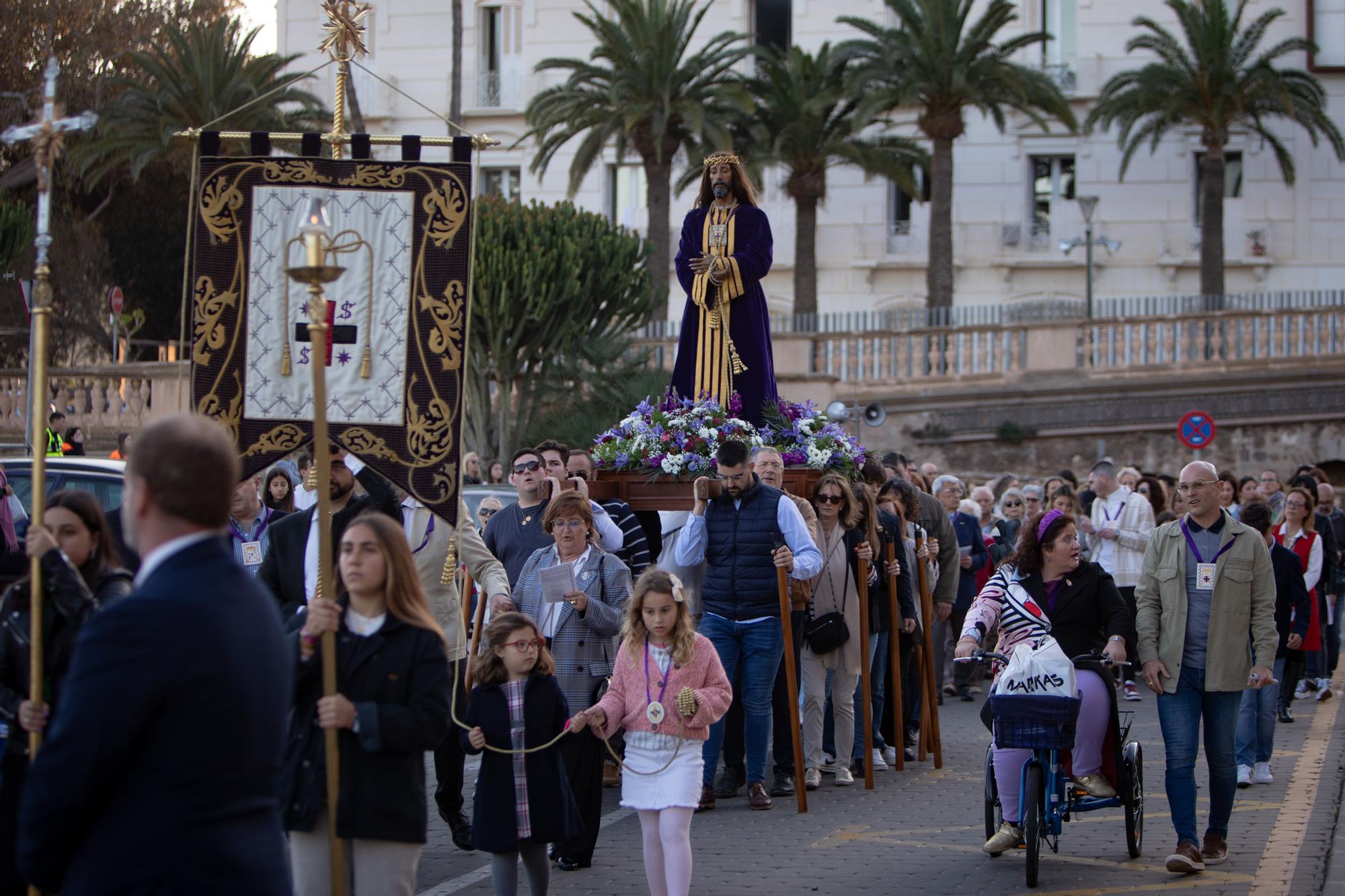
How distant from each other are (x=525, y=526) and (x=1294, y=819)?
15.3 feet

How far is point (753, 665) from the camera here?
33.4ft

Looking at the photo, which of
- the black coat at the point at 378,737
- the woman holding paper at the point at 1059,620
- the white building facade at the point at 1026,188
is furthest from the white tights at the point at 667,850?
the white building facade at the point at 1026,188

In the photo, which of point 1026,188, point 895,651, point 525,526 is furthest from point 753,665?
point 1026,188

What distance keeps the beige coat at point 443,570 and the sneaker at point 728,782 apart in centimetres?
241

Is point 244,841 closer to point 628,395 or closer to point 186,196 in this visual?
point 628,395

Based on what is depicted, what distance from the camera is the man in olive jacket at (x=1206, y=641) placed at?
8.41 m

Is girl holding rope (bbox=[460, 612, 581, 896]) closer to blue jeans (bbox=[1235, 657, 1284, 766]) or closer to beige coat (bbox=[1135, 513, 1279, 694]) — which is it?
beige coat (bbox=[1135, 513, 1279, 694])

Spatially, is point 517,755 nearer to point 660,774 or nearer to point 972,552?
point 660,774

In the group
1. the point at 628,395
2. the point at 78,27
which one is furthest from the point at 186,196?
the point at 628,395

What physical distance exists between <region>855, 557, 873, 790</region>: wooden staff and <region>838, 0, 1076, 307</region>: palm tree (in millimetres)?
25407

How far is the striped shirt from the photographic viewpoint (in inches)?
268

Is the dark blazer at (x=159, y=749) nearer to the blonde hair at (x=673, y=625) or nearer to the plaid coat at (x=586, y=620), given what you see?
the blonde hair at (x=673, y=625)

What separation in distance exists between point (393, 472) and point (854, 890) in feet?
9.38

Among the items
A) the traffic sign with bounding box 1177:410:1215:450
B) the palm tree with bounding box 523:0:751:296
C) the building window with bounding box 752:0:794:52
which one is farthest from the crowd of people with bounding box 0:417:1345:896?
the building window with bounding box 752:0:794:52
